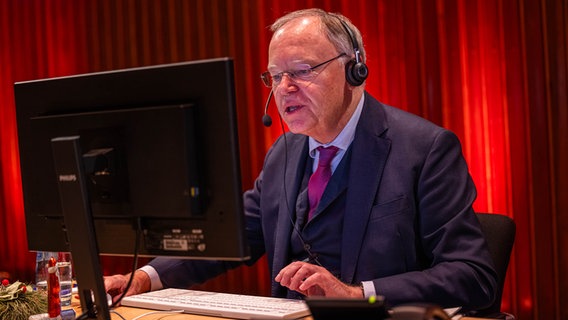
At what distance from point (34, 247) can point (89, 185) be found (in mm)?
327

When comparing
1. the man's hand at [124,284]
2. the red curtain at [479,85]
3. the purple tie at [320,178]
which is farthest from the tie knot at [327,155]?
the red curtain at [479,85]

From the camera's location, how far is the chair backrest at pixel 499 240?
7.54ft

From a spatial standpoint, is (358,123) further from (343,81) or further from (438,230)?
(438,230)

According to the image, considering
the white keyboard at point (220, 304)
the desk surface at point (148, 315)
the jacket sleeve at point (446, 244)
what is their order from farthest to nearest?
the jacket sleeve at point (446, 244) → the desk surface at point (148, 315) → the white keyboard at point (220, 304)

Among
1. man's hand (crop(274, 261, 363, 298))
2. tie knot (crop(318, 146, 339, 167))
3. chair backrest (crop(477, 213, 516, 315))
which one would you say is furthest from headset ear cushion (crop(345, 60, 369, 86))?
man's hand (crop(274, 261, 363, 298))

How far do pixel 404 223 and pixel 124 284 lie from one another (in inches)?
35.3

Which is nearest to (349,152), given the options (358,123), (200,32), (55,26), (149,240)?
(358,123)

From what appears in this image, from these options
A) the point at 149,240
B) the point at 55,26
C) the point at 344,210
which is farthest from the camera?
the point at 55,26

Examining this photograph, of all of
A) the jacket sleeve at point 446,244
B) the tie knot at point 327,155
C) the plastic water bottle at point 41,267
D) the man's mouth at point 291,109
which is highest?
the man's mouth at point 291,109

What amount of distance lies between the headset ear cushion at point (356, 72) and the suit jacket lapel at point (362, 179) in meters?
0.12

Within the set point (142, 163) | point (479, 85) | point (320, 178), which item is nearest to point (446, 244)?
point (320, 178)

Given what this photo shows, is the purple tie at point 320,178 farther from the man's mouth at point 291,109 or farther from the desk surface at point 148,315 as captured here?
the desk surface at point 148,315

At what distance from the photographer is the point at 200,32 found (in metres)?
4.78

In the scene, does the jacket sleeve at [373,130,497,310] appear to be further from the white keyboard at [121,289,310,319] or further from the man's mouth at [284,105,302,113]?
the man's mouth at [284,105,302,113]
